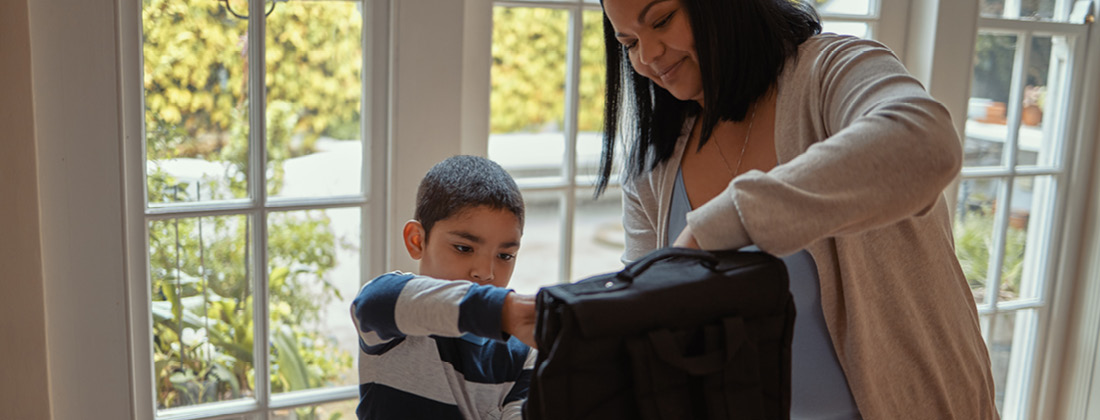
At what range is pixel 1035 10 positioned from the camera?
7.19ft

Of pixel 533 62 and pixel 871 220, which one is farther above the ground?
pixel 533 62

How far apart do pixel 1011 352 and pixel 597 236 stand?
4074 mm

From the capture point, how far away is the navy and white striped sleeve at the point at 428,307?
2.98 feet

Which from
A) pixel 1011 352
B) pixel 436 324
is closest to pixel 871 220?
pixel 436 324

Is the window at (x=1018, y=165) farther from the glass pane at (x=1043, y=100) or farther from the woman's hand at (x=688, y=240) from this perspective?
the woman's hand at (x=688, y=240)

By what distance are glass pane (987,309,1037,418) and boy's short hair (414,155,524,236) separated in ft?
5.48

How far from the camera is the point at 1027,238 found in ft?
7.76

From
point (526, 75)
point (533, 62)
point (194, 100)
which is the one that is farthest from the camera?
point (526, 75)

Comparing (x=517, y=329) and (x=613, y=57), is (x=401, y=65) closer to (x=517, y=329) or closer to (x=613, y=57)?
(x=613, y=57)

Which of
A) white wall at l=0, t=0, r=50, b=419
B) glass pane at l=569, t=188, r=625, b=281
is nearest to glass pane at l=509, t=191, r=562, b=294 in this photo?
glass pane at l=569, t=188, r=625, b=281

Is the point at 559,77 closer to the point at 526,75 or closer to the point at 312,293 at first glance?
the point at 526,75

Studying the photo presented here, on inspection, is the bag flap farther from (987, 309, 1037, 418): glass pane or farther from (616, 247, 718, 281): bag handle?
(987, 309, 1037, 418): glass pane

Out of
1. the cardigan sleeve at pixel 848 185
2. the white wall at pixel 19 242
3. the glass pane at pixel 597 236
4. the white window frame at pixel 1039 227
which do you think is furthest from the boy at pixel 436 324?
the glass pane at pixel 597 236

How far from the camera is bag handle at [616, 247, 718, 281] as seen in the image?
82 centimetres
